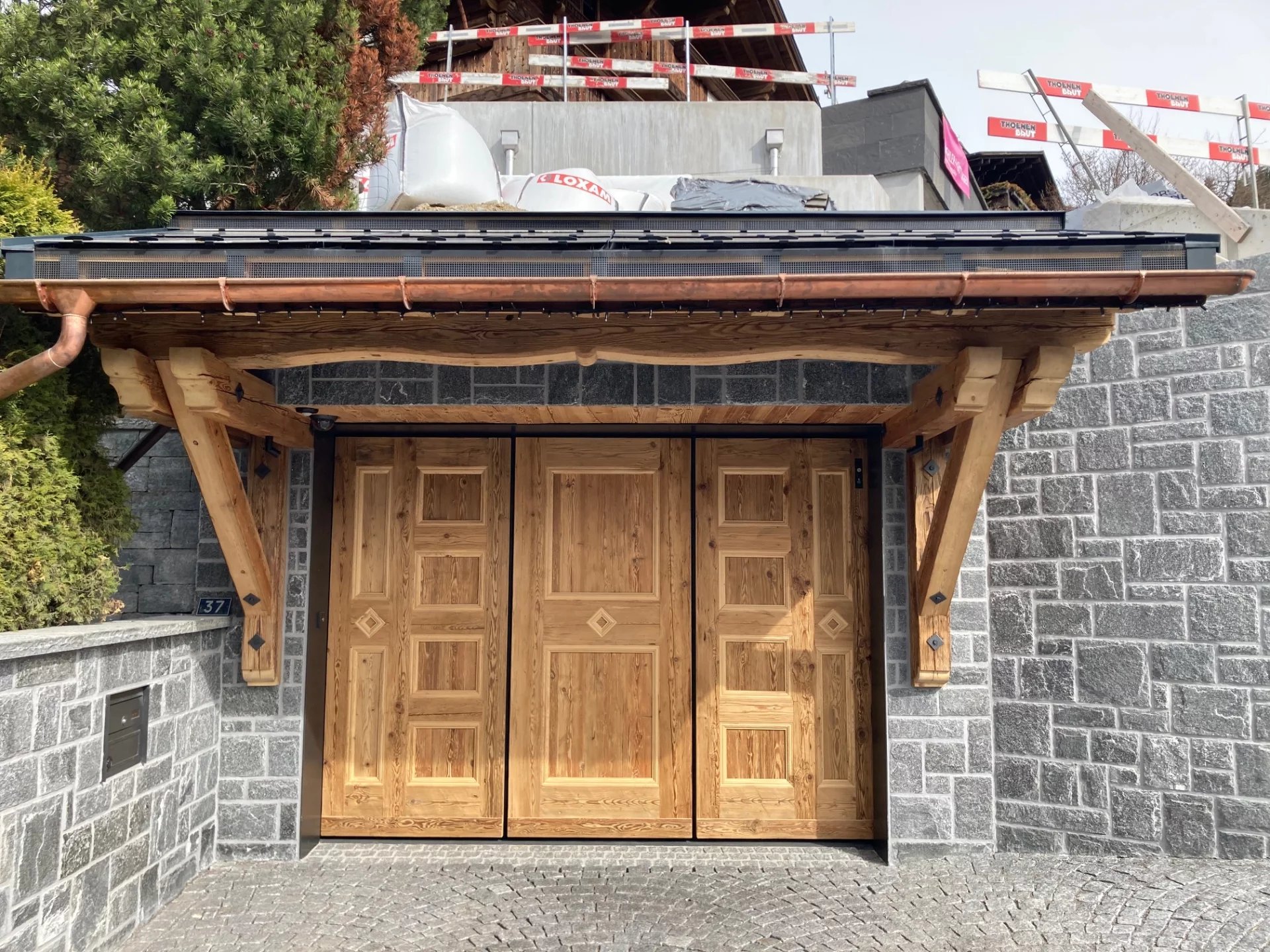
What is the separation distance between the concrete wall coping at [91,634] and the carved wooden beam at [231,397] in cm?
93

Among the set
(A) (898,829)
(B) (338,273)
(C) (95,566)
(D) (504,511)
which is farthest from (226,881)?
(A) (898,829)

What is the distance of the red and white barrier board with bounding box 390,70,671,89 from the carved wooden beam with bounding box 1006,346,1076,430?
7185 millimetres

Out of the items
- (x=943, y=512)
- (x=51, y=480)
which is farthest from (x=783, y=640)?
(x=51, y=480)

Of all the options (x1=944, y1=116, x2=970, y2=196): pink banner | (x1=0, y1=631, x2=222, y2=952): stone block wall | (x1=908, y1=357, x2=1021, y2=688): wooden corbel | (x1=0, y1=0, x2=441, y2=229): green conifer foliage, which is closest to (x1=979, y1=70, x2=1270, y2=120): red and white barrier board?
(x1=944, y1=116, x2=970, y2=196): pink banner

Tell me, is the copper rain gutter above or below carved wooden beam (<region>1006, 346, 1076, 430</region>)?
above

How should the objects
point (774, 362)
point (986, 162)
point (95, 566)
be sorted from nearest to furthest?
point (95, 566), point (774, 362), point (986, 162)

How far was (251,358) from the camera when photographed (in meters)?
3.67

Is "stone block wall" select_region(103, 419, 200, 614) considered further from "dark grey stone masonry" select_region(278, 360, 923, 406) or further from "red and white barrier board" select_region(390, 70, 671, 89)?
"red and white barrier board" select_region(390, 70, 671, 89)

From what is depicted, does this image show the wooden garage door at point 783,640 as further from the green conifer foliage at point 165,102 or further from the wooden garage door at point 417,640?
the green conifer foliage at point 165,102

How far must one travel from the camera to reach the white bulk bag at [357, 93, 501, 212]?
6.76 m

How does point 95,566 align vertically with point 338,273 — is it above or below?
below

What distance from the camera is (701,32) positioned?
1082 centimetres

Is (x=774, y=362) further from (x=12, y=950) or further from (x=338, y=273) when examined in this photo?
(x=12, y=950)

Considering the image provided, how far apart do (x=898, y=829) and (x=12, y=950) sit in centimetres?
370
